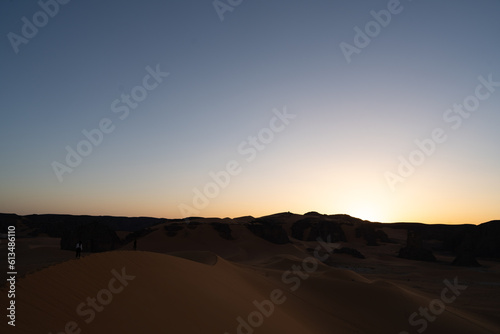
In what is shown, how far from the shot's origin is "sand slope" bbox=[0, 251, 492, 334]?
561 cm

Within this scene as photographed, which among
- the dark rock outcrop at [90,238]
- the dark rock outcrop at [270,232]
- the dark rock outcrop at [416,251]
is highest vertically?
the dark rock outcrop at [90,238]

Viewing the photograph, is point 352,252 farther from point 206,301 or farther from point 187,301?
point 187,301

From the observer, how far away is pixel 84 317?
18.4 ft

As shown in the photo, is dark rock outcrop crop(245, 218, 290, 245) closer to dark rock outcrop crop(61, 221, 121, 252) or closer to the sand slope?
dark rock outcrop crop(61, 221, 121, 252)

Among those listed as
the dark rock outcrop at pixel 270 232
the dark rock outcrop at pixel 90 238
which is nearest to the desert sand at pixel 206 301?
the dark rock outcrop at pixel 90 238

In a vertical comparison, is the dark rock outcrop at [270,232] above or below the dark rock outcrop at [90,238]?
below

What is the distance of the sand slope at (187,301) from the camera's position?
18.4 ft

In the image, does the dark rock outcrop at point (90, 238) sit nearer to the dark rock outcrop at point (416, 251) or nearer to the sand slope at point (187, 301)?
the sand slope at point (187, 301)

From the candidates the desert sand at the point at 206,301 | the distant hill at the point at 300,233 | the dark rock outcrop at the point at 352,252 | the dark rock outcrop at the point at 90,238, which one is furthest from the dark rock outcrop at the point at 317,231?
the dark rock outcrop at the point at 90,238

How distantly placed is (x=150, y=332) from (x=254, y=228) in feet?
136

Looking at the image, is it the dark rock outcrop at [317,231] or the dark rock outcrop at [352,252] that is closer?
the dark rock outcrop at [352,252]

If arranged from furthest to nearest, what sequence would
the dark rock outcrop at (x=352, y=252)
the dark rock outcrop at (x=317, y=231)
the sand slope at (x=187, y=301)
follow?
1. the dark rock outcrop at (x=317, y=231)
2. the dark rock outcrop at (x=352, y=252)
3. the sand slope at (x=187, y=301)

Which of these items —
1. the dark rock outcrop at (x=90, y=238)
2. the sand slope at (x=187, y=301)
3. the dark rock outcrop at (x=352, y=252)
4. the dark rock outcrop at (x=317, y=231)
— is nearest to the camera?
the sand slope at (x=187, y=301)

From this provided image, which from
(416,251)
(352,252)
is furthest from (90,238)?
(416,251)
